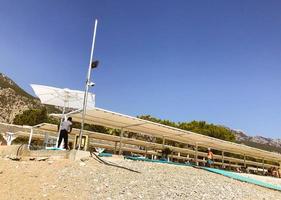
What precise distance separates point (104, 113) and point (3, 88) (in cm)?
10401

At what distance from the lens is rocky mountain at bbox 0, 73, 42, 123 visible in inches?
3633

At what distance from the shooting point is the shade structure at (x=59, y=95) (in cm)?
1747

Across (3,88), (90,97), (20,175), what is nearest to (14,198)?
(20,175)

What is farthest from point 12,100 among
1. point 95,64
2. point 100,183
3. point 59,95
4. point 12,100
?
point 100,183

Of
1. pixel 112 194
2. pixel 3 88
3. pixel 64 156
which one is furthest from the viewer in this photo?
pixel 3 88

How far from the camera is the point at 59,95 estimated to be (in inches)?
713

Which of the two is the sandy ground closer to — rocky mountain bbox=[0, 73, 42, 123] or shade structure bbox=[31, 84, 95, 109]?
shade structure bbox=[31, 84, 95, 109]

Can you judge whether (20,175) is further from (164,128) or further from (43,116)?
(43,116)

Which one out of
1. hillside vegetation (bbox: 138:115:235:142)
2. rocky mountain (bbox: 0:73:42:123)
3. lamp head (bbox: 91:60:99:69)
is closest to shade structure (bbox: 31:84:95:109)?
lamp head (bbox: 91:60:99:69)

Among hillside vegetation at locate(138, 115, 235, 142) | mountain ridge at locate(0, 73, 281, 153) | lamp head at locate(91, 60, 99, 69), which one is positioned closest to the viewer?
lamp head at locate(91, 60, 99, 69)

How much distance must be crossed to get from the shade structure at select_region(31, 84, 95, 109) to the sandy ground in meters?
5.39

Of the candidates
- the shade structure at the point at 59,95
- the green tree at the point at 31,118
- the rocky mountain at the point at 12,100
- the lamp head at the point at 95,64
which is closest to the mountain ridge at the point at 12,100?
the rocky mountain at the point at 12,100

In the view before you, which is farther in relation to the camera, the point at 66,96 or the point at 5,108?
the point at 5,108

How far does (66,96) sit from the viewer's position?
59.6ft
